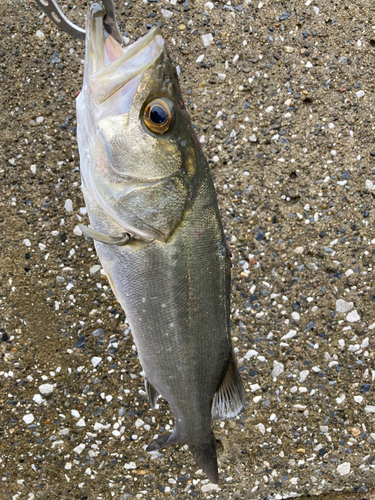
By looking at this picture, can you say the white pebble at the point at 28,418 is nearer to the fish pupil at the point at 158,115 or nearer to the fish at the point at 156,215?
the fish at the point at 156,215

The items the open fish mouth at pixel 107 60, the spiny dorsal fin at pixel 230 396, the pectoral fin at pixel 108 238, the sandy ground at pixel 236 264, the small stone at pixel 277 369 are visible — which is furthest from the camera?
the small stone at pixel 277 369

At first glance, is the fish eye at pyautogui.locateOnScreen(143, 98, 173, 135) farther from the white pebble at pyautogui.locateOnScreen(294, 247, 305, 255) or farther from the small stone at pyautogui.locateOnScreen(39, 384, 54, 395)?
the small stone at pyautogui.locateOnScreen(39, 384, 54, 395)

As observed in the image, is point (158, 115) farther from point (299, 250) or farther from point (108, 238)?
point (299, 250)

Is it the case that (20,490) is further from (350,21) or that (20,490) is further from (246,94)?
(350,21)

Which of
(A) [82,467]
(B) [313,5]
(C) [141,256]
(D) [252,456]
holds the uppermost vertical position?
(C) [141,256]

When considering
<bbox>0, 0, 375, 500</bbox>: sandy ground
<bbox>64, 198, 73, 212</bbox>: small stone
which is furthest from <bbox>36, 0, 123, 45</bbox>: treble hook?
<bbox>64, 198, 73, 212</bbox>: small stone

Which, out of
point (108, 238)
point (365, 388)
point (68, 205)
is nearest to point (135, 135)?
point (108, 238)

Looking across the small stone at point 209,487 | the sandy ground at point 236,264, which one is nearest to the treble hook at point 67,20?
the sandy ground at point 236,264

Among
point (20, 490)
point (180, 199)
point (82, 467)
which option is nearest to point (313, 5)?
point (180, 199)
